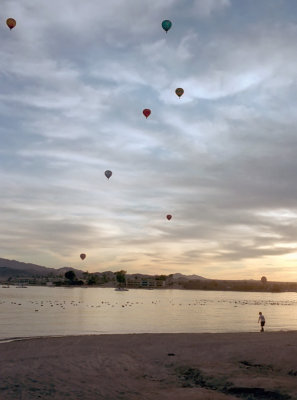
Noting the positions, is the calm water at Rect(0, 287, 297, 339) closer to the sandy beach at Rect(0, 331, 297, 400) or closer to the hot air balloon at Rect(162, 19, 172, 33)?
the sandy beach at Rect(0, 331, 297, 400)

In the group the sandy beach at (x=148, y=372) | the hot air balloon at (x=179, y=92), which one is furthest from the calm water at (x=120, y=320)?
the hot air balloon at (x=179, y=92)

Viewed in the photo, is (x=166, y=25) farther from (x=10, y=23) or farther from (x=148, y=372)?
(x=148, y=372)

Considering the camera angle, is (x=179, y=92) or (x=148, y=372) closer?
(x=148, y=372)

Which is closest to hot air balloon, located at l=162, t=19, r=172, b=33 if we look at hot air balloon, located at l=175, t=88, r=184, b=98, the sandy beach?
hot air balloon, located at l=175, t=88, r=184, b=98

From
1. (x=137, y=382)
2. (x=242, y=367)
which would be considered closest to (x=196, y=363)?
(x=242, y=367)

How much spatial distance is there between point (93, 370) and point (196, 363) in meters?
5.33

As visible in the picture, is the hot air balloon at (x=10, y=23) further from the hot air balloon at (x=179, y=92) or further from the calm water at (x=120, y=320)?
the calm water at (x=120, y=320)

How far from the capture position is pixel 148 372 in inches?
856

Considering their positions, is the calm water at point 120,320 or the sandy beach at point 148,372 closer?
the sandy beach at point 148,372

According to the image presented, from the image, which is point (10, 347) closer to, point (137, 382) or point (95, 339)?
point (95, 339)

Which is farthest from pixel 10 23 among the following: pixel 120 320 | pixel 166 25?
pixel 120 320

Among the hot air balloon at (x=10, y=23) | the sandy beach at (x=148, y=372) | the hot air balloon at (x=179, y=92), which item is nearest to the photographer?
the sandy beach at (x=148, y=372)

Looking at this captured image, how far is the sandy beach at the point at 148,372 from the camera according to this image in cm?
1742

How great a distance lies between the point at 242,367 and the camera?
22000 millimetres
